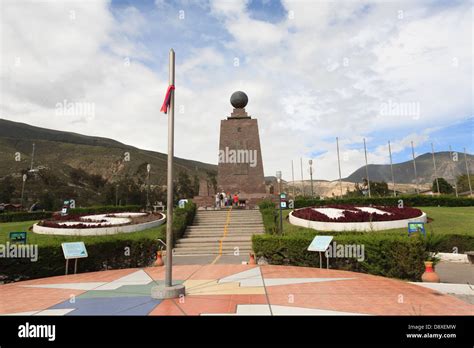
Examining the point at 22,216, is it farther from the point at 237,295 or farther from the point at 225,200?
the point at 237,295

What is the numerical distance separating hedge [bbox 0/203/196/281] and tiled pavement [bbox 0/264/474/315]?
24.9 inches

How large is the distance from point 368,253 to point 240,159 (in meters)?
22.8

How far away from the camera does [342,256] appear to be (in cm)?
1018

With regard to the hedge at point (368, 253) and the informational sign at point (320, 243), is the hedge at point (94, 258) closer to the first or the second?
the hedge at point (368, 253)

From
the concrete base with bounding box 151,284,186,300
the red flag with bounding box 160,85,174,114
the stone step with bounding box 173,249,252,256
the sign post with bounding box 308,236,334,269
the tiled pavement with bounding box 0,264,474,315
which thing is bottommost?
the stone step with bounding box 173,249,252,256

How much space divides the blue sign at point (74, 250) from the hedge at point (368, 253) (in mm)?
6009

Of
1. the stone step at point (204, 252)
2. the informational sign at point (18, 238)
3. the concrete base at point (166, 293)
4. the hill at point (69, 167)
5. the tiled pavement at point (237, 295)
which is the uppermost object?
the hill at point (69, 167)

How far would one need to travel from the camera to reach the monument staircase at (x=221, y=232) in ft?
51.2

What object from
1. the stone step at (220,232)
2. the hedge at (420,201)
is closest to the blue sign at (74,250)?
the stone step at (220,232)

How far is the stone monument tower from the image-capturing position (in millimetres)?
31312

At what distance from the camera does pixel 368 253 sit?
973cm

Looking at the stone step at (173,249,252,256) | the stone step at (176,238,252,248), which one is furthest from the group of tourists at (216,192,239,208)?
the stone step at (173,249,252,256)

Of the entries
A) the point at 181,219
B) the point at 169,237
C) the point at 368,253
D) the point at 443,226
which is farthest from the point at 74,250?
the point at 443,226

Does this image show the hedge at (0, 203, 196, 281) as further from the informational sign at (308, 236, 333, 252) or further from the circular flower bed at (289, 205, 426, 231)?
the circular flower bed at (289, 205, 426, 231)
